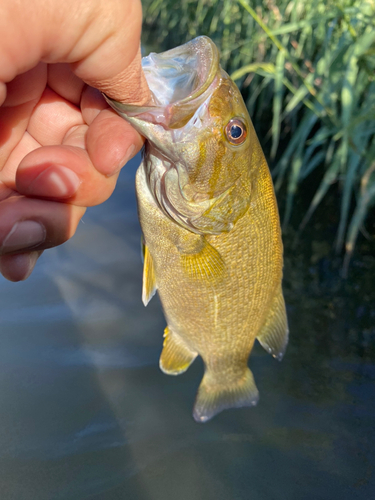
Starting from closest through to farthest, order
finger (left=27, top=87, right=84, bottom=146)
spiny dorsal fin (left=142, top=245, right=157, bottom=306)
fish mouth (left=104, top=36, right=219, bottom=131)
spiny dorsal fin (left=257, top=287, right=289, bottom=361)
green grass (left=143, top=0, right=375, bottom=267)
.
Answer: fish mouth (left=104, top=36, right=219, bottom=131)
finger (left=27, top=87, right=84, bottom=146)
spiny dorsal fin (left=142, top=245, right=157, bottom=306)
spiny dorsal fin (left=257, top=287, right=289, bottom=361)
green grass (left=143, top=0, right=375, bottom=267)

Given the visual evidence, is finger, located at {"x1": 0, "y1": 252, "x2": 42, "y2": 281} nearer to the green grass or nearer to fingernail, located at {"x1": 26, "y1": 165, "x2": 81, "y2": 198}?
fingernail, located at {"x1": 26, "y1": 165, "x2": 81, "y2": 198}

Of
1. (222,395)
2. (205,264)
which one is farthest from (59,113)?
(222,395)

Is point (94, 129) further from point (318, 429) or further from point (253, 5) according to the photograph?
point (253, 5)

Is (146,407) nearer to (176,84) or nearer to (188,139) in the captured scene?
(188,139)

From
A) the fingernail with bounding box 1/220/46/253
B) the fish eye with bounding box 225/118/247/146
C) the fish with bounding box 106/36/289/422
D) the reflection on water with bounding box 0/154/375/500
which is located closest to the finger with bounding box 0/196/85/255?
the fingernail with bounding box 1/220/46/253

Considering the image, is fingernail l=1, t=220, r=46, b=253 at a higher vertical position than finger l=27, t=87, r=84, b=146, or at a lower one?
lower

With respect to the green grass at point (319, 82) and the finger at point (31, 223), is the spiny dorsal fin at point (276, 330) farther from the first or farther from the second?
the green grass at point (319, 82)

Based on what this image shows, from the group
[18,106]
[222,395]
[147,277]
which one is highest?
[18,106]
